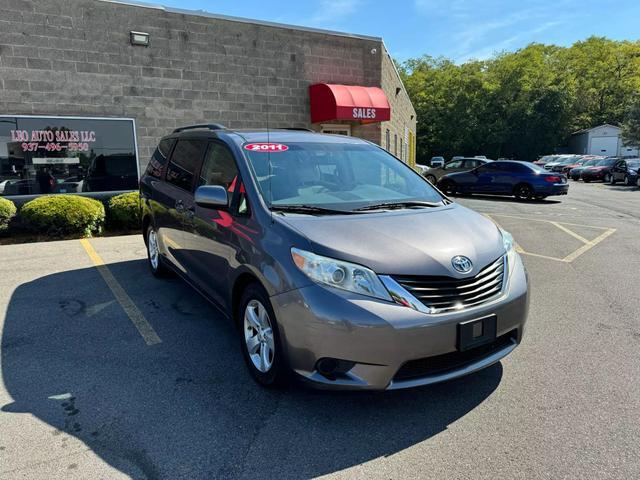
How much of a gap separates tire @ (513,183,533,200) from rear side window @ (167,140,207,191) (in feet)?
47.3

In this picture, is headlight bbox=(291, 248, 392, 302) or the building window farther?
the building window

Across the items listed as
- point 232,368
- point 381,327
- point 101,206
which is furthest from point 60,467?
point 101,206

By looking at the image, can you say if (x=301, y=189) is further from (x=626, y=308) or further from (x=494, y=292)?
(x=626, y=308)

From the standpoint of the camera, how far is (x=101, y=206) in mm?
9555

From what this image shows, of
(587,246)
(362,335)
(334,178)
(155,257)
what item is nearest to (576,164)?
(587,246)

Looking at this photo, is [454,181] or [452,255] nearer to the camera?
[452,255]

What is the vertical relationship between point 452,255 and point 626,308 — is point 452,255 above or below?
above

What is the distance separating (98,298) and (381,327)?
13.0ft

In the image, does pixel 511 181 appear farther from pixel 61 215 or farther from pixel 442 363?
pixel 442 363

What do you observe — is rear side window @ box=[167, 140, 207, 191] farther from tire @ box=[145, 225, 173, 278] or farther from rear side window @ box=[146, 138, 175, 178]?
tire @ box=[145, 225, 173, 278]

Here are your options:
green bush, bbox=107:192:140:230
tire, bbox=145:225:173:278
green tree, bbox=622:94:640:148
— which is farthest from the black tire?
green tree, bbox=622:94:640:148

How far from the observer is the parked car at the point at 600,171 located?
94.0ft

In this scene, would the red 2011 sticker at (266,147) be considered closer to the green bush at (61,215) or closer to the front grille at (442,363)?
the front grille at (442,363)

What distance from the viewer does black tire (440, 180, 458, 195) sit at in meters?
18.8
